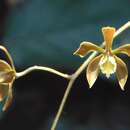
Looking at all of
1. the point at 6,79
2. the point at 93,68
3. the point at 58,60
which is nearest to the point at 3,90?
the point at 6,79

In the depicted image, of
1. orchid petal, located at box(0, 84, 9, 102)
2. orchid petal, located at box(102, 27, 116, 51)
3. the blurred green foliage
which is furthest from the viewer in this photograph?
the blurred green foliage

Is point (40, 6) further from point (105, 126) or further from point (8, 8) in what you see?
point (105, 126)

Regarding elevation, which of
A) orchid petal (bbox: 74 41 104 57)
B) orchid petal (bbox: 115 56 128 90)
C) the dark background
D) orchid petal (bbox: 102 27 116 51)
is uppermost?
orchid petal (bbox: 102 27 116 51)

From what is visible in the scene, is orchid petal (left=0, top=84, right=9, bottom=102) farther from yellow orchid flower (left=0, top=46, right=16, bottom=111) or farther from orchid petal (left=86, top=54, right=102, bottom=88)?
orchid petal (left=86, top=54, right=102, bottom=88)

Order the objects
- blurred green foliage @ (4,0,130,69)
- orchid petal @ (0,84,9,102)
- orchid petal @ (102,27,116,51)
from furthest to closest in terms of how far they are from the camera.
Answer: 1. blurred green foliage @ (4,0,130,69)
2. orchid petal @ (0,84,9,102)
3. orchid petal @ (102,27,116,51)

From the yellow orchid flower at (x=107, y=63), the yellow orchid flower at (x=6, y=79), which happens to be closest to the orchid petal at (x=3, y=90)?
the yellow orchid flower at (x=6, y=79)

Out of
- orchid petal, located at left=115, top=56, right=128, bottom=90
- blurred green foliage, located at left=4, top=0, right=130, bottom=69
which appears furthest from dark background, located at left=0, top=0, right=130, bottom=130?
orchid petal, located at left=115, top=56, right=128, bottom=90

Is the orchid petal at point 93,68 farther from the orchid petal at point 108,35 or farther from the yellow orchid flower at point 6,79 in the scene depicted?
the yellow orchid flower at point 6,79

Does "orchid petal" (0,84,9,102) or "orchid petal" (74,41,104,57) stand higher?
"orchid petal" (74,41,104,57)

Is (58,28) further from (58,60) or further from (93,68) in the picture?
(93,68)
